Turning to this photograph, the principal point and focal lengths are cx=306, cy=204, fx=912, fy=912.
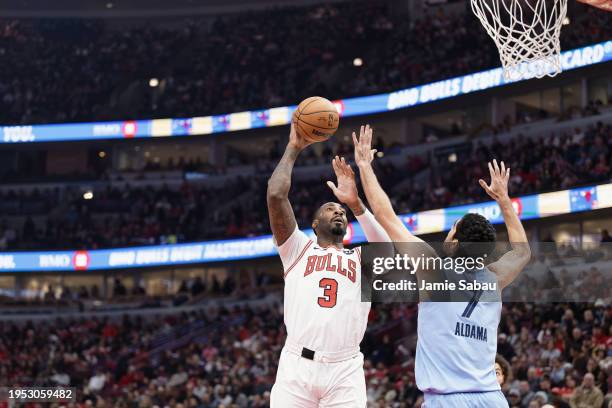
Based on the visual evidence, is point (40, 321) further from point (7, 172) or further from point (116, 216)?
point (7, 172)

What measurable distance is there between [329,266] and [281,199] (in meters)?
0.56

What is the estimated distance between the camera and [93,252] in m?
30.5

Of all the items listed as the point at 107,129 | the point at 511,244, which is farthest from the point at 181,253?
the point at 511,244

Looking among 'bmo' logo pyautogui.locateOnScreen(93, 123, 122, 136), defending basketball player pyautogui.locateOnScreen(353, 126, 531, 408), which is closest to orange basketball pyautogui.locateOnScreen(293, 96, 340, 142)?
defending basketball player pyautogui.locateOnScreen(353, 126, 531, 408)

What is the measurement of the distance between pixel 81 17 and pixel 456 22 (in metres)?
17.5

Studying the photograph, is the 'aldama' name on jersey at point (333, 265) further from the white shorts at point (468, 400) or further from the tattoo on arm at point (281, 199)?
the white shorts at point (468, 400)

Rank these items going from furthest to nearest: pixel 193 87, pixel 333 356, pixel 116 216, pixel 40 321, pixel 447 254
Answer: pixel 193 87
pixel 116 216
pixel 40 321
pixel 333 356
pixel 447 254

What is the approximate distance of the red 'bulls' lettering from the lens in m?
5.86

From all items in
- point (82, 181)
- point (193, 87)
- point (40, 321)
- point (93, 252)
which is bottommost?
point (40, 321)

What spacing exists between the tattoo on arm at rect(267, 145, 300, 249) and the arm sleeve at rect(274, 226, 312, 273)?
0.03 meters

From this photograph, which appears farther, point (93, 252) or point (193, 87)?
point (193, 87)

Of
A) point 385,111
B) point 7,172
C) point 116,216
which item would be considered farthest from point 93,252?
point 385,111

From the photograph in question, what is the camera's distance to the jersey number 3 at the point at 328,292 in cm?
579

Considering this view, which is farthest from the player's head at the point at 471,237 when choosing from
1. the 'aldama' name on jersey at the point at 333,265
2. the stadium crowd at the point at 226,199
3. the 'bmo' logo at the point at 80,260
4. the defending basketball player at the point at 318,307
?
the 'bmo' logo at the point at 80,260
